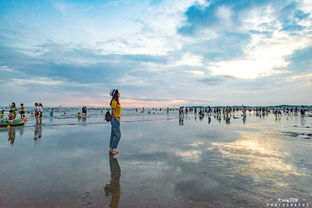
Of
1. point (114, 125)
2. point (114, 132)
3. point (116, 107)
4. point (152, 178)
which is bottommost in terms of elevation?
point (152, 178)

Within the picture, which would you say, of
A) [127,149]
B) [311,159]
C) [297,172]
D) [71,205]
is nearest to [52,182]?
[71,205]

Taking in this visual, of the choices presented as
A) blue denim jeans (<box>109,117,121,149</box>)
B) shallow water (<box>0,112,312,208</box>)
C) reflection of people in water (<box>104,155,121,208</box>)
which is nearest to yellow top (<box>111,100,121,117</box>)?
blue denim jeans (<box>109,117,121,149</box>)

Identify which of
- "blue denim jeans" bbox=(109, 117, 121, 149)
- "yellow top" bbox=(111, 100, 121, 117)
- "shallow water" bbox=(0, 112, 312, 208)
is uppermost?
"yellow top" bbox=(111, 100, 121, 117)

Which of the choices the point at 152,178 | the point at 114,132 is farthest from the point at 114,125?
the point at 152,178

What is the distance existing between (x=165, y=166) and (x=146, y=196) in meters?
2.25

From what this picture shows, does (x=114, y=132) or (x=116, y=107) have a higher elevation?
(x=116, y=107)

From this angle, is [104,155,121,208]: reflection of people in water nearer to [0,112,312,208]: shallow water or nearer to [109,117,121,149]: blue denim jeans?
[0,112,312,208]: shallow water

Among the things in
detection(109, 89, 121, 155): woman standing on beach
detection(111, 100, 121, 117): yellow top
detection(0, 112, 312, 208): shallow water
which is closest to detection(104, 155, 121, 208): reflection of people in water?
detection(0, 112, 312, 208): shallow water

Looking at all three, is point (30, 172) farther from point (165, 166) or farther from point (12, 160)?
point (165, 166)

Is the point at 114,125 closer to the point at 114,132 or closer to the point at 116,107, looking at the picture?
the point at 114,132

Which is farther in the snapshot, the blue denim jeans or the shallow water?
the blue denim jeans

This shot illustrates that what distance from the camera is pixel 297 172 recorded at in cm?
568

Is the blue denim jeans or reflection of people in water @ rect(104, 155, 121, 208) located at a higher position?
the blue denim jeans

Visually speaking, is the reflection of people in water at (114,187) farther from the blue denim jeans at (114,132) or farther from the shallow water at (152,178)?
the blue denim jeans at (114,132)
